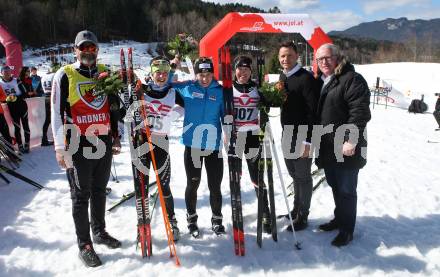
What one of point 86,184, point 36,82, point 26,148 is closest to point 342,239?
point 86,184

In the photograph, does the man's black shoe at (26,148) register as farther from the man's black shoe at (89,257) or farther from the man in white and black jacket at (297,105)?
the man in white and black jacket at (297,105)

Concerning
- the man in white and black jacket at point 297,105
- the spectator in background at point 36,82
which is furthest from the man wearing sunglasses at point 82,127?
the spectator in background at point 36,82

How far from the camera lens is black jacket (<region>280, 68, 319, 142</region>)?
3.46 m

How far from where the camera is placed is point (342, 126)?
3.34 metres

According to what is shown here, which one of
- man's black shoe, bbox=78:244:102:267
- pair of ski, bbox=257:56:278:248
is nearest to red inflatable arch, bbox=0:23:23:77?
man's black shoe, bbox=78:244:102:267

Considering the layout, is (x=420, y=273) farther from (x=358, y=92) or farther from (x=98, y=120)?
(x=98, y=120)

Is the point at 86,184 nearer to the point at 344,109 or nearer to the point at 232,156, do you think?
the point at 232,156

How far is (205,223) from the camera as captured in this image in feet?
13.9

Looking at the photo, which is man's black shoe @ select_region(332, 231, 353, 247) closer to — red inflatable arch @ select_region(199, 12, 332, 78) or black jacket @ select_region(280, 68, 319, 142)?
black jacket @ select_region(280, 68, 319, 142)

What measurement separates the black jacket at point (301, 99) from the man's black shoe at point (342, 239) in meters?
1.08

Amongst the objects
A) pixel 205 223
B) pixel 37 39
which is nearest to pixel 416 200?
pixel 205 223

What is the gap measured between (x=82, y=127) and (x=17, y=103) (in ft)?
18.6

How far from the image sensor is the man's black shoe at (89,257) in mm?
→ 3252

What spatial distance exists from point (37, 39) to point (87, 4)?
14154mm
